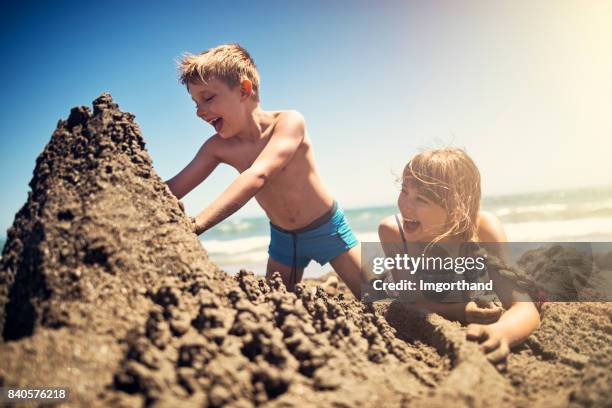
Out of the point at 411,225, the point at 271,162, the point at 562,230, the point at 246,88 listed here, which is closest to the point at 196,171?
the point at 271,162

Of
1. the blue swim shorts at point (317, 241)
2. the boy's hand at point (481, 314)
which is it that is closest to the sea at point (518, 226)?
the blue swim shorts at point (317, 241)

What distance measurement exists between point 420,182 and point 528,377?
4.94 ft

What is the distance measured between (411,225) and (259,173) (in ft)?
4.21

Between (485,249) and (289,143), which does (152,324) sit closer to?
(289,143)

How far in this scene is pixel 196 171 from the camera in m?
2.95

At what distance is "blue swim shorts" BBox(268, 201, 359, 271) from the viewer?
3541mm

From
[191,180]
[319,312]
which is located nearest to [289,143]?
[191,180]

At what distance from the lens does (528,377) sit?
5.48 feet

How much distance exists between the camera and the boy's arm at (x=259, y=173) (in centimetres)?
215

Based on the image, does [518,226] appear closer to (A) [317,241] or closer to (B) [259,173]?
(A) [317,241]

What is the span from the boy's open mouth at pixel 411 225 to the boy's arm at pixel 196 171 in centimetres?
150

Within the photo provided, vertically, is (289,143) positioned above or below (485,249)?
above

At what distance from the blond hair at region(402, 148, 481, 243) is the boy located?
0.86 metres

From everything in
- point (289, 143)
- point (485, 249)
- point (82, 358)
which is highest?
point (289, 143)
